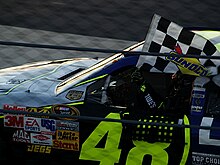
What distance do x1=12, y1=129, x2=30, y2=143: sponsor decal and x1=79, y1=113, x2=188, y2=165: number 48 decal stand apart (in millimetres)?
355

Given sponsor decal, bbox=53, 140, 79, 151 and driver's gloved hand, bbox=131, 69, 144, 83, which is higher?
Result: driver's gloved hand, bbox=131, 69, 144, 83

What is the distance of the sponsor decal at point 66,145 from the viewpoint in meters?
3.43

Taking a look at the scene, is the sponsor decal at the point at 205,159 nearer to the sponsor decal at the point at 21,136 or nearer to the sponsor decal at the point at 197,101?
the sponsor decal at the point at 197,101

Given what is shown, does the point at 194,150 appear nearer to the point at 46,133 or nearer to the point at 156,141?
the point at 156,141

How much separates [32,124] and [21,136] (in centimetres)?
12

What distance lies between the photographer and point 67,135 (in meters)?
3.42

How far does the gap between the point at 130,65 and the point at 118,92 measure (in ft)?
0.59

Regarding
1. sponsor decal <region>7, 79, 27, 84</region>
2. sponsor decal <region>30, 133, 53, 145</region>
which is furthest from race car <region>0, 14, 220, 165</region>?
sponsor decal <region>7, 79, 27, 84</region>

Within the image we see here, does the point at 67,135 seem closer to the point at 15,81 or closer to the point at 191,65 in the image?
the point at 15,81

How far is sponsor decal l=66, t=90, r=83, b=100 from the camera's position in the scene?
3.49 meters

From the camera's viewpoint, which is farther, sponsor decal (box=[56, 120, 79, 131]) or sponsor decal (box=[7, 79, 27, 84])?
sponsor decal (box=[7, 79, 27, 84])

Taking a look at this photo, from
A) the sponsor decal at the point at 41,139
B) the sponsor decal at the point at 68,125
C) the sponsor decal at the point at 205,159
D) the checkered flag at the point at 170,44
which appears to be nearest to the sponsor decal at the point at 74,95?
the sponsor decal at the point at 68,125

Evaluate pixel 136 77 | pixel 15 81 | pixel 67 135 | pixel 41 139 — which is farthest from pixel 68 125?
pixel 15 81

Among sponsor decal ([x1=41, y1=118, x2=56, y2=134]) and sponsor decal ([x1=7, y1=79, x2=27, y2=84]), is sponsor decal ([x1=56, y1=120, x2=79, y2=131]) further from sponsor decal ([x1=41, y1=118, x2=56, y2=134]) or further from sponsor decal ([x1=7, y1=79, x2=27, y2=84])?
sponsor decal ([x1=7, y1=79, x2=27, y2=84])
